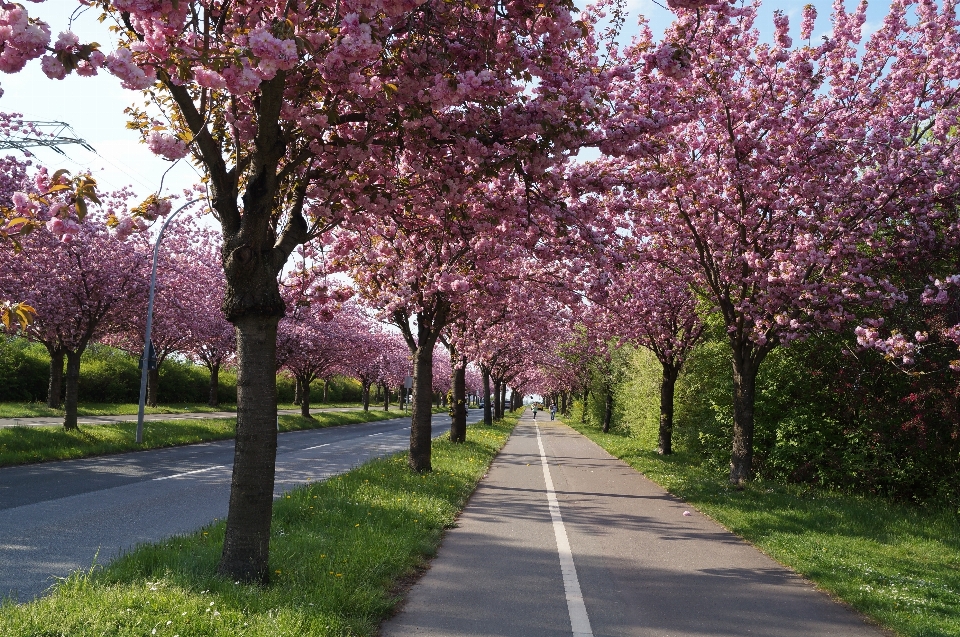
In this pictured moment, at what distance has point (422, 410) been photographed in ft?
48.1

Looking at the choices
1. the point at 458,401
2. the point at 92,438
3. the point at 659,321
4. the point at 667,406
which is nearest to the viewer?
the point at 92,438

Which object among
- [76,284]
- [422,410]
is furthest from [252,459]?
[76,284]

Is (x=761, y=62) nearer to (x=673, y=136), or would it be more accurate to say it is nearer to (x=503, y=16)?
(x=673, y=136)

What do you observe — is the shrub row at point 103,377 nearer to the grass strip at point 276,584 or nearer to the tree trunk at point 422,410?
the tree trunk at point 422,410

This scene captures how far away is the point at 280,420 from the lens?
116 ft

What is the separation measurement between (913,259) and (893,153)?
6.49 feet

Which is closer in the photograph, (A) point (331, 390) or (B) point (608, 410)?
(B) point (608, 410)

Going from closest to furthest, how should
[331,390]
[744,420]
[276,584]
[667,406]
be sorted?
[276,584]
[744,420]
[667,406]
[331,390]

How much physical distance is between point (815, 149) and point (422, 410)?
909 centimetres

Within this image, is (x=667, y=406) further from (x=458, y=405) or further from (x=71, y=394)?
(x=71, y=394)

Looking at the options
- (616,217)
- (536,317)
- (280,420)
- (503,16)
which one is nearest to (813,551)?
(616,217)

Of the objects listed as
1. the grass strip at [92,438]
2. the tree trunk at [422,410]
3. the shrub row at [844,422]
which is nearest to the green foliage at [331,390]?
the grass strip at [92,438]

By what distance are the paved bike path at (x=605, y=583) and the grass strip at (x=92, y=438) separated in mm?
11164

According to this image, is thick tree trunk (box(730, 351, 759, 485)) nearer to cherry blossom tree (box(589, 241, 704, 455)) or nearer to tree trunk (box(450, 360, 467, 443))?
cherry blossom tree (box(589, 241, 704, 455))
